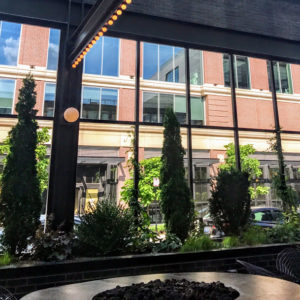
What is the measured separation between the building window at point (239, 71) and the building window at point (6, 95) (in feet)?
14.4

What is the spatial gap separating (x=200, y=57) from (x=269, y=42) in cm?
199

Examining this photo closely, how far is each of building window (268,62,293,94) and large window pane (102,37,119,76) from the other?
3877 millimetres

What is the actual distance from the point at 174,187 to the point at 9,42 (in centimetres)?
396

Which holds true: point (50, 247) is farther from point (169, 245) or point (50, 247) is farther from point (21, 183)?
point (169, 245)

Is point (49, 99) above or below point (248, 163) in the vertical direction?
above

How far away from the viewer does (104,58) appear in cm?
569

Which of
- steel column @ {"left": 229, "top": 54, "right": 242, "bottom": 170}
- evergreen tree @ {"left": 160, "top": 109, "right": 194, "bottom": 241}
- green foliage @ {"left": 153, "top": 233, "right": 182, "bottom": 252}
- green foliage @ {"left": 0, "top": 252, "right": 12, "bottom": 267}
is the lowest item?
green foliage @ {"left": 0, "top": 252, "right": 12, "bottom": 267}

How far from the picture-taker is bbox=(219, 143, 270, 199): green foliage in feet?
19.2

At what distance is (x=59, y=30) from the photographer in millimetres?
5363

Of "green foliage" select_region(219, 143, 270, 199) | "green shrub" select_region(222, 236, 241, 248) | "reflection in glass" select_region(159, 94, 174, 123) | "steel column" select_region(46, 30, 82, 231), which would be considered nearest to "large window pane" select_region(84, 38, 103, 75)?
"steel column" select_region(46, 30, 82, 231)

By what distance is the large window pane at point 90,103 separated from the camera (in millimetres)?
5238

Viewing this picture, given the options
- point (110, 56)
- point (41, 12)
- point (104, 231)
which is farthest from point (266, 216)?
point (41, 12)

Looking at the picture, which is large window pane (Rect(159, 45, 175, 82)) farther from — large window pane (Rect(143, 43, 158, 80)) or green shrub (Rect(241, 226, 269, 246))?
green shrub (Rect(241, 226, 269, 246))

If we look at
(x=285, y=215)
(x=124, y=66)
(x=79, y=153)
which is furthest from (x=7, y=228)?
(x=285, y=215)
